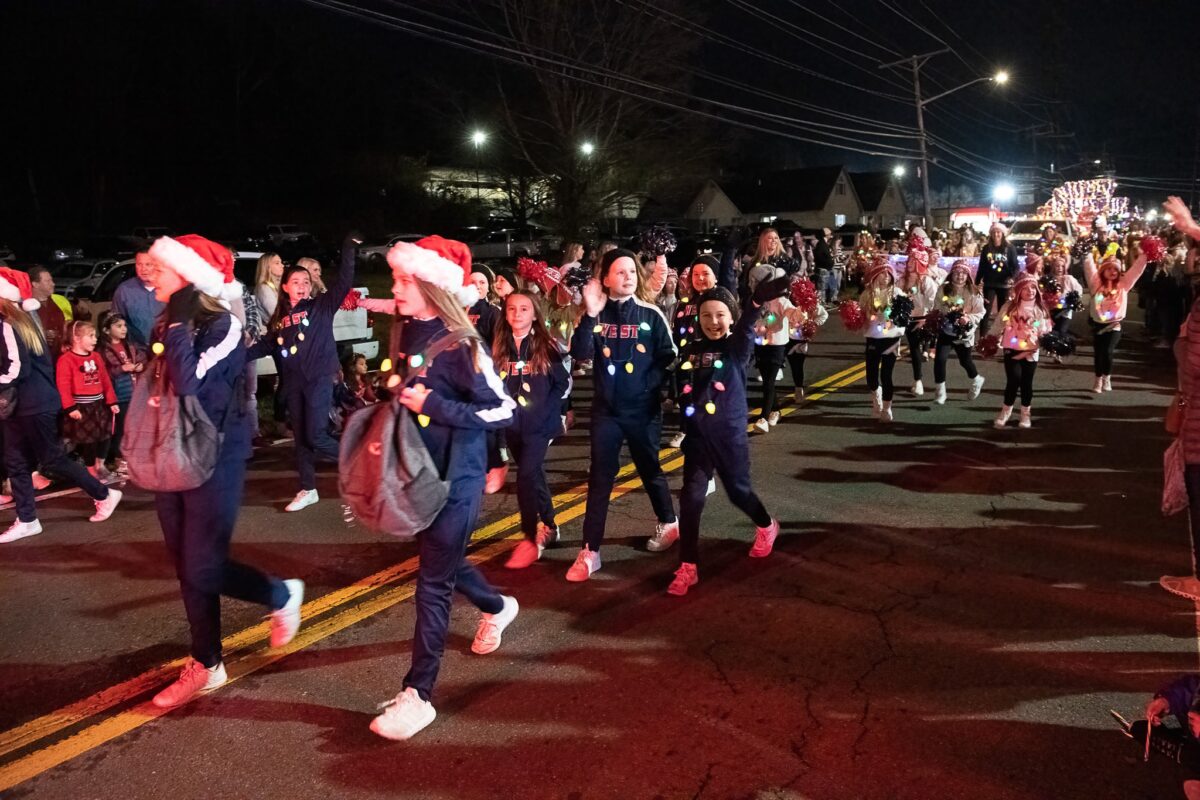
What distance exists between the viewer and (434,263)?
3.65 metres

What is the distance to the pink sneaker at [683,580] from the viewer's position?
5043 millimetres

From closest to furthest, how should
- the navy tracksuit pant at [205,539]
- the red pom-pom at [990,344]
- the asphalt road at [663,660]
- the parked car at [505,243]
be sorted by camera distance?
the asphalt road at [663,660] → the navy tracksuit pant at [205,539] → the red pom-pom at [990,344] → the parked car at [505,243]

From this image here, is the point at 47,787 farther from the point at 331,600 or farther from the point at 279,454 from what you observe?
the point at 279,454

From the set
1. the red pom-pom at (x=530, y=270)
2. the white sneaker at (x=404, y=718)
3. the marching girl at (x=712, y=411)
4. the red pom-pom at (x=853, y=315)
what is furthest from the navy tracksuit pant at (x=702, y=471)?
the red pom-pom at (x=853, y=315)

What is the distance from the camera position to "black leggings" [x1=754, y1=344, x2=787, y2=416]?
9266mm

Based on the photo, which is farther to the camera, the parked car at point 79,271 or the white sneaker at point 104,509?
the parked car at point 79,271

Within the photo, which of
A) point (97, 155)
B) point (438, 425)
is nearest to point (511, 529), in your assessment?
point (438, 425)

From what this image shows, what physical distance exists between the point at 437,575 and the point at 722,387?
6.78 ft

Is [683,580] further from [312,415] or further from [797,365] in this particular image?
[797,365]

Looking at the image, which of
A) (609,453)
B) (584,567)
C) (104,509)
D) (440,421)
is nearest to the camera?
(440,421)

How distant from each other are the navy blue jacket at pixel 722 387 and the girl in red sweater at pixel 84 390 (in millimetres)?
5391

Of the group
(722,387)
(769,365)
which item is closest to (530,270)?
(769,365)

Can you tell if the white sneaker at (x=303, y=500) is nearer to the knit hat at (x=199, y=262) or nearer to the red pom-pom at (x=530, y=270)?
the red pom-pom at (x=530, y=270)

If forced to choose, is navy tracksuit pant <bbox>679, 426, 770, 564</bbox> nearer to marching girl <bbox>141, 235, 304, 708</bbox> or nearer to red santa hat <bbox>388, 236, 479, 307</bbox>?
red santa hat <bbox>388, 236, 479, 307</bbox>
